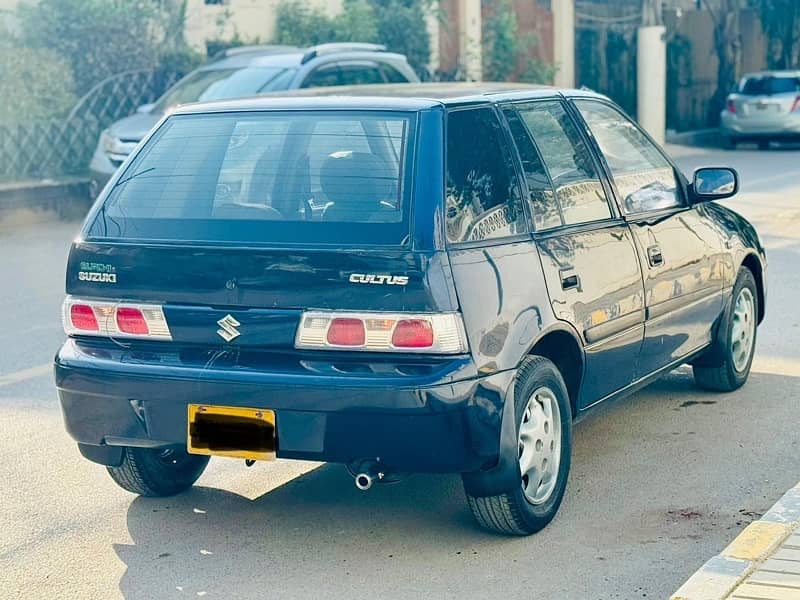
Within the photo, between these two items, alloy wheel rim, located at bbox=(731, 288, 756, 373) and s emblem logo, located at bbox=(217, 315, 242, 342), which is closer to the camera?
s emblem logo, located at bbox=(217, 315, 242, 342)

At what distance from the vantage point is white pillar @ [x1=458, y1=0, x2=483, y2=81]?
2711cm

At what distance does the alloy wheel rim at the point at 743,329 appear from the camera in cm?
738

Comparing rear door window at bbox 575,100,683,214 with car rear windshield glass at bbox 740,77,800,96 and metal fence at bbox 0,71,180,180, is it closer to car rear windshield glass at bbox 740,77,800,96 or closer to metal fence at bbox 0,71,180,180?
metal fence at bbox 0,71,180,180

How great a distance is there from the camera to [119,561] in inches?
202

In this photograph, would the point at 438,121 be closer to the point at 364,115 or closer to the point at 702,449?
the point at 364,115

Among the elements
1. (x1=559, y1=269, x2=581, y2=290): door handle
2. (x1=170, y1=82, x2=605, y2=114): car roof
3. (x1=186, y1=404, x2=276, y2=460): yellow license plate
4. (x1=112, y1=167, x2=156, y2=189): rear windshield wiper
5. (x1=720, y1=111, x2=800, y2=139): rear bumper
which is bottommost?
(x1=720, y1=111, x2=800, y2=139): rear bumper

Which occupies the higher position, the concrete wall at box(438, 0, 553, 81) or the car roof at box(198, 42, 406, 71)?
the car roof at box(198, 42, 406, 71)

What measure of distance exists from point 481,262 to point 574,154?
44.2 inches

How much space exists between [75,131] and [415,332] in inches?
586

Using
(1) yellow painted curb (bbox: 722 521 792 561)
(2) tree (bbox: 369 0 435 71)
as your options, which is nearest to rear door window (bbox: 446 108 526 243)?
(1) yellow painted curb (bbox: 722 521 792 561)

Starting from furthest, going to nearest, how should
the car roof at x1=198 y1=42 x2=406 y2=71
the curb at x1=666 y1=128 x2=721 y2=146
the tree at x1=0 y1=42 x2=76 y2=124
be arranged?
the curb at x1=666 y1=128 x2=721 y2=146 → the tree at x1=0 y1=42 x2=76 y2=124 → the car roof at x1=198 y1=42 x2=406 y2=71

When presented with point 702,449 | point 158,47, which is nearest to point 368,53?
point 158,47

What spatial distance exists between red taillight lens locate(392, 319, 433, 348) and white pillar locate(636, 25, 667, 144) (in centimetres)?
2388

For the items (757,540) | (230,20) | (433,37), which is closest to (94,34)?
(230,20)
